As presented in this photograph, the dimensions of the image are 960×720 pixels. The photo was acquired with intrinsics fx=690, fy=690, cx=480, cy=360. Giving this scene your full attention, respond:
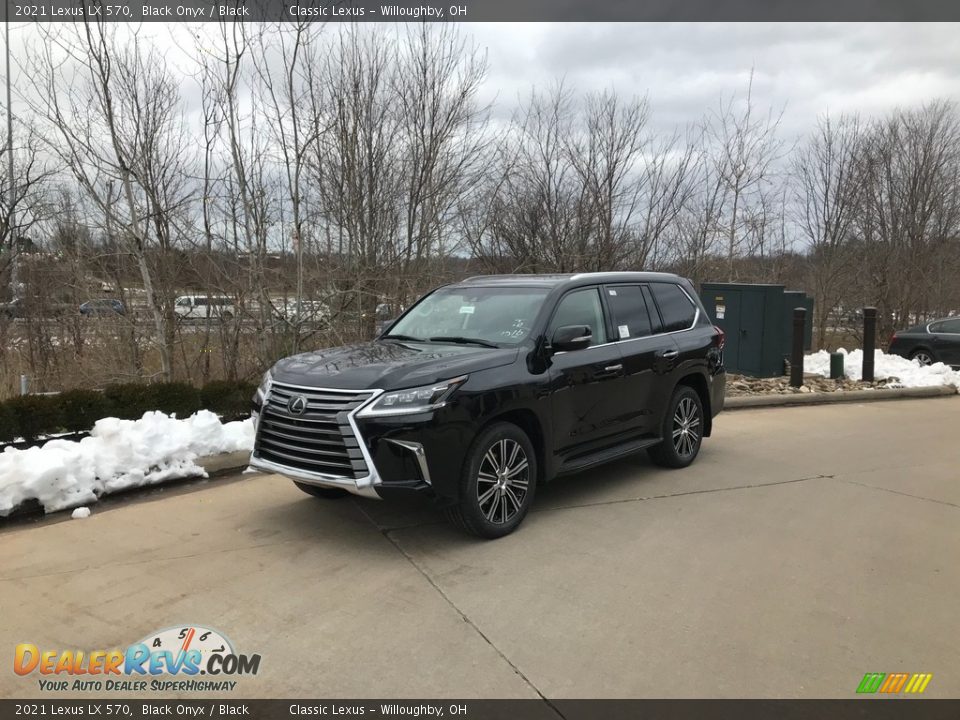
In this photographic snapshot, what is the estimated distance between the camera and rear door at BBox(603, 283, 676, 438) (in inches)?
240

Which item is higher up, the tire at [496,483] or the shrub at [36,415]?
the shrub at [36,415]

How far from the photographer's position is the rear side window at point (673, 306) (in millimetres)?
6918

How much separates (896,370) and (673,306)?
9708mm

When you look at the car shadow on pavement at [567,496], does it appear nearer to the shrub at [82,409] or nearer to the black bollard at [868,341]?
the shrub at [82,409]

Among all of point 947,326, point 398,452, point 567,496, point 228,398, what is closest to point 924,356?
point 947,326

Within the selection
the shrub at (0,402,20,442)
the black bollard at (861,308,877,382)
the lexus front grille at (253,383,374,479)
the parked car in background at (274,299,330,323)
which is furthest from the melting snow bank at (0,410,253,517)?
the black bollard at (861,308,877,382)

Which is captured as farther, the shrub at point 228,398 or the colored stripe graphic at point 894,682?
the shrub at point 228,398

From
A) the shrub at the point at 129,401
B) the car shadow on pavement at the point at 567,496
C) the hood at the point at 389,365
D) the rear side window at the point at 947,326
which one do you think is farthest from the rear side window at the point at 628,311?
the rear side window at the point at 947,326

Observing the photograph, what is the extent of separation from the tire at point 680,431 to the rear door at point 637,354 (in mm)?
244

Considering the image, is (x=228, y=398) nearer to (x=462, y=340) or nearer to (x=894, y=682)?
(x=462, y=340)

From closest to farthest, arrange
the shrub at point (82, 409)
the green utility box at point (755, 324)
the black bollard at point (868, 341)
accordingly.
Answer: the shrub at point (82, 409), the black bollard at point (868, 341), the green utility box at point (755, 324)

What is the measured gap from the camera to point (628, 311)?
21.1 ft
